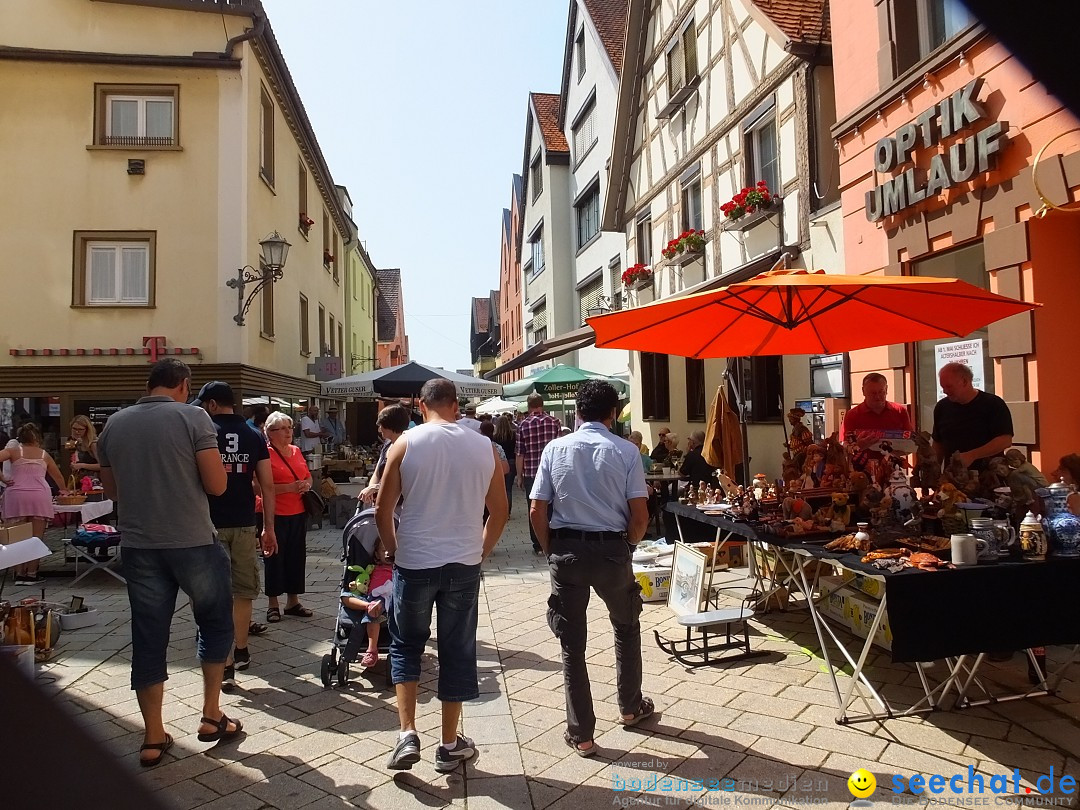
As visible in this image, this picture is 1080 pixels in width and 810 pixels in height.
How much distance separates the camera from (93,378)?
1261 centimetres

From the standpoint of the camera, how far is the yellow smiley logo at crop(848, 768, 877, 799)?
122 inches

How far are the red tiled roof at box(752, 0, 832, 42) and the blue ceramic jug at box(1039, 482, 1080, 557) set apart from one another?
24.5 feet

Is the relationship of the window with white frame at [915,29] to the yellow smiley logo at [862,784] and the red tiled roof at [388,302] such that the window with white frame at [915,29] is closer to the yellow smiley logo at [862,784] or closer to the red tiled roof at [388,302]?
the yellow smiley logo at [862,784]

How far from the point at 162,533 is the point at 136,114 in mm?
12349

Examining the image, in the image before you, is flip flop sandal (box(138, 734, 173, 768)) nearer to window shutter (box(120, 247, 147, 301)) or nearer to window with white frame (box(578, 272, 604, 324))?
window shutter (box(120, 247, 147, 301))

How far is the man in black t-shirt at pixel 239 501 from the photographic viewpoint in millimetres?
4805

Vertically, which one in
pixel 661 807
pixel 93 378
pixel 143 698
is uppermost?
pixel 93 378

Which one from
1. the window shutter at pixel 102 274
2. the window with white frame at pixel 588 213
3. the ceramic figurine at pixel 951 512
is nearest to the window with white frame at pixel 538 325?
the window with white frame at pixel 588 213

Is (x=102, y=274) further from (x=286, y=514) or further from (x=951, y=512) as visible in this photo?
(x=951, y=512)

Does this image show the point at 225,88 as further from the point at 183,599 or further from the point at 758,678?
the point at 758,678

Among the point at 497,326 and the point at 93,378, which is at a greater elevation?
the point at 497,326

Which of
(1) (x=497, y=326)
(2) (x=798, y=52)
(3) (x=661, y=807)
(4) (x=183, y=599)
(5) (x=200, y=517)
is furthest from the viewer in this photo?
(1) (x=497, y=326)

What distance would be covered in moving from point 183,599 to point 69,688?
2.59 m

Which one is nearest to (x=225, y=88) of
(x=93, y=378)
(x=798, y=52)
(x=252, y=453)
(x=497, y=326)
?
(x=93, y=378)
